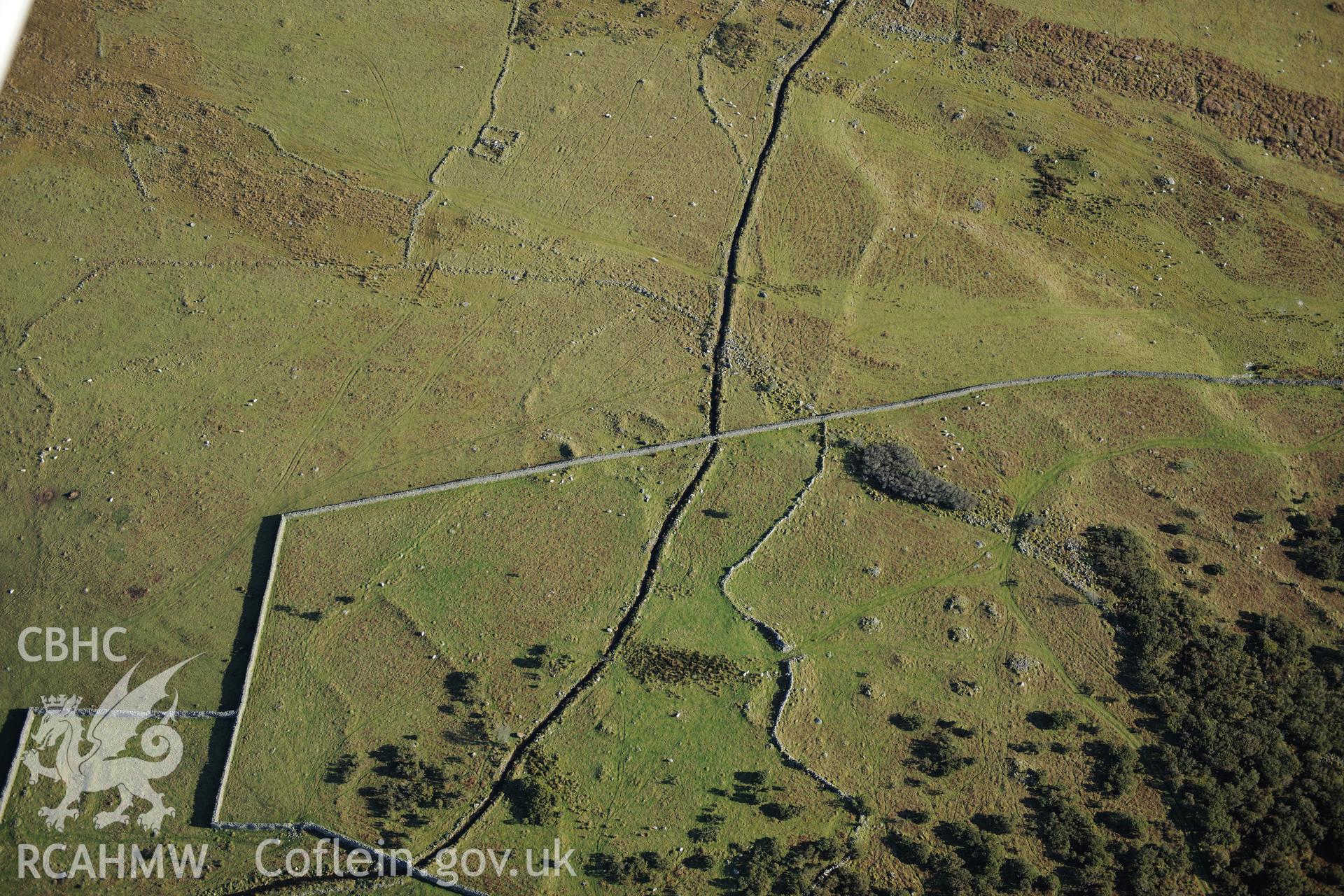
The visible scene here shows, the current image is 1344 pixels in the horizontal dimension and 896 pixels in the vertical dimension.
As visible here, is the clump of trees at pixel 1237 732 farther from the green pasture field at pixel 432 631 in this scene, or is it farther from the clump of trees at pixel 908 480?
the green pasture field at pixel 432 631

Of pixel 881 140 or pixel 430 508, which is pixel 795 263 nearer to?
pixel 881 140

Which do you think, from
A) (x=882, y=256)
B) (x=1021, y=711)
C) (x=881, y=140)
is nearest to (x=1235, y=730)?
(x=1021, y=711)

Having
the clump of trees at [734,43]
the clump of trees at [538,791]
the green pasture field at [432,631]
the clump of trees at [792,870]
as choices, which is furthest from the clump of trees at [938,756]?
the clump of trees at [734,43]

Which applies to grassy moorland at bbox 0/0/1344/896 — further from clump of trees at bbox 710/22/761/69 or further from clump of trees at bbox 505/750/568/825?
clump of trees at bbox 710/22/761/69

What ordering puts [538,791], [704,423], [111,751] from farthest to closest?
[704,423] < [111,751] < [538,791]

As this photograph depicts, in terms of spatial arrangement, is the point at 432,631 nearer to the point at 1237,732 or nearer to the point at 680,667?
the point at 680,667

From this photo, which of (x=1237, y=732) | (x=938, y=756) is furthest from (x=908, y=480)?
(x=1237, y=732)

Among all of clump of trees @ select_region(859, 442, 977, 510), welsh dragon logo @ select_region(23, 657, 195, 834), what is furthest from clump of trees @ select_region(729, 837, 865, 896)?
welsh dragon logo @ select_region(23, 657, 195, 834)
